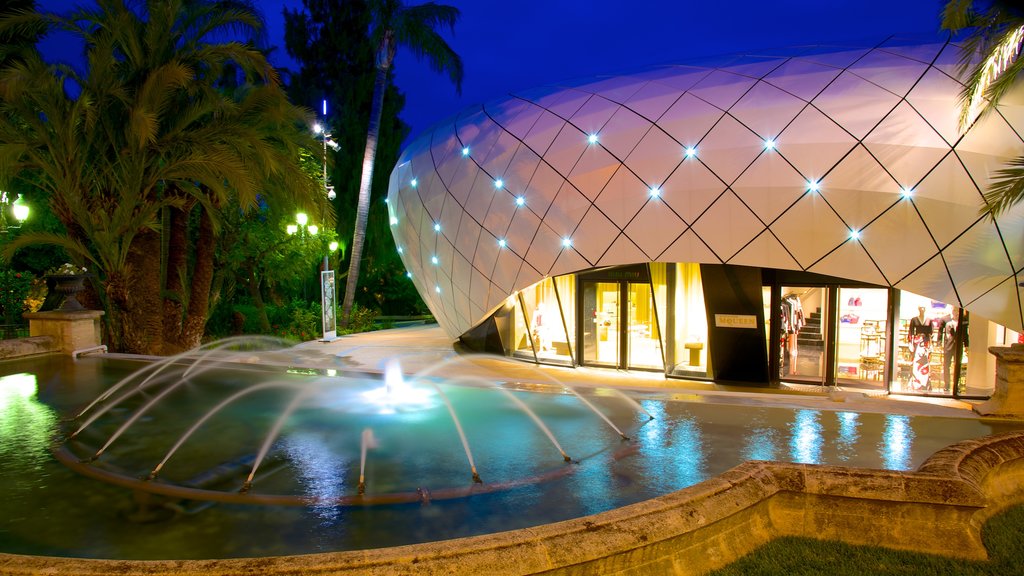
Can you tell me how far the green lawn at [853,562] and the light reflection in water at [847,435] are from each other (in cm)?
268

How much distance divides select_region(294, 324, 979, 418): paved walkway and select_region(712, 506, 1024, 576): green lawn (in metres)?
5.66

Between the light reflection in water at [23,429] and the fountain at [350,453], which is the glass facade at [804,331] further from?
the light reflection in water at [23,429]

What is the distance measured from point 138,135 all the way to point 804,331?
16.5 metres

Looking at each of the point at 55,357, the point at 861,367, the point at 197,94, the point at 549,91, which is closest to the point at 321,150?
the point at 197,94

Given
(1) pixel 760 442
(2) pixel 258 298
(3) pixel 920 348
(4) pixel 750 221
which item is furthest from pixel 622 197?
(2) pixel 258 298

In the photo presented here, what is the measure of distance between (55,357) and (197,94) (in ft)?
24.1

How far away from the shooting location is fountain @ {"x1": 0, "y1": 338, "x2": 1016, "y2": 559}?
573cm

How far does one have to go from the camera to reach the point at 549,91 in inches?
708

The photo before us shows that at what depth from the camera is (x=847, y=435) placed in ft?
28.9

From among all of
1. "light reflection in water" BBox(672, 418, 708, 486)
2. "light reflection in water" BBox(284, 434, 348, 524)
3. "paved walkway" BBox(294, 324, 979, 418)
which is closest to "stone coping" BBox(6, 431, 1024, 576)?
"light reflection in water" BBox(672, 418, 708, 486)

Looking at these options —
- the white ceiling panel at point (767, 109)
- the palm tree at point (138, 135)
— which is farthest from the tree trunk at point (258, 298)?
the white ceiling panel at point (767, 109)

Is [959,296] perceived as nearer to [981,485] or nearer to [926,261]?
[926,261]

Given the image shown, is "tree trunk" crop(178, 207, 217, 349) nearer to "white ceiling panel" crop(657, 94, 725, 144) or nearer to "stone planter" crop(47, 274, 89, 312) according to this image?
"stone planter" crop(47, 274, 89, 312)

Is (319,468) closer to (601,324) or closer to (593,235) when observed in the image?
(593,235)
